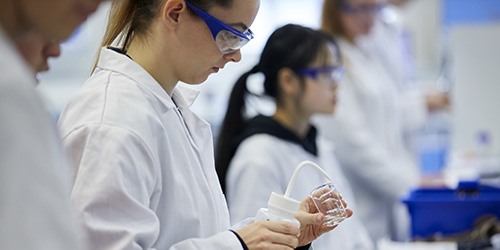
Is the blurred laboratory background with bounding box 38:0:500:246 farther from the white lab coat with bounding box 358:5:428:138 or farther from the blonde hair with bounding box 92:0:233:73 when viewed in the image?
→ the white lab coat with bounding box 358:5:428:138

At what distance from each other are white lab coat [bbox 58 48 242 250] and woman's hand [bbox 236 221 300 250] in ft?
0.08

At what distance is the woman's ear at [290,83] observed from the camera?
199 cm

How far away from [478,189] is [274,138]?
0.87 meters

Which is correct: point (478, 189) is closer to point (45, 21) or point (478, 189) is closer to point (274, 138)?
point (274, 138)

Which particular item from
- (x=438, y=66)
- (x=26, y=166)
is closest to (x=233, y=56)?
(x=26, y=166)

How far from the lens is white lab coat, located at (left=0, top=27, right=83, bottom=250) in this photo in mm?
504

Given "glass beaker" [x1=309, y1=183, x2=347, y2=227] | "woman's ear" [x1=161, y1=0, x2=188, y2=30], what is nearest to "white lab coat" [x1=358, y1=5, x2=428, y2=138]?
"glass beaker" [x1=309, y1=183, x2=347, y2=227]

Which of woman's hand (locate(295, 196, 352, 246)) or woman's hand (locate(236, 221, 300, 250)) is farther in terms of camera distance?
woman's hand (locate(295, 196, 352, 246))

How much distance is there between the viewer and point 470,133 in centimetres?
349

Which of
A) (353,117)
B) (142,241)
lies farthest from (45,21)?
(353,117)

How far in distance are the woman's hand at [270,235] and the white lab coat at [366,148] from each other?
1.71 metres

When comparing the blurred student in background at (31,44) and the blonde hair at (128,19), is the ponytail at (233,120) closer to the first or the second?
the blonde hair at (128,19)

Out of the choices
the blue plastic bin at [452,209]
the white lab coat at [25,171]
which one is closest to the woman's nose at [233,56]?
the white lab coat at [25,171]

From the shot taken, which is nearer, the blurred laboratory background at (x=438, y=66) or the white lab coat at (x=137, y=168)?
the white lab coat at (x=137, y=168)
